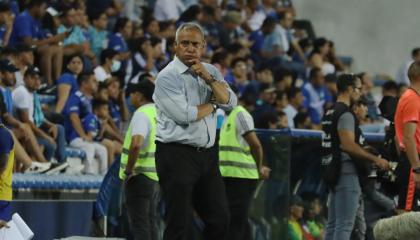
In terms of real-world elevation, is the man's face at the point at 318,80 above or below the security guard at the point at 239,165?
above

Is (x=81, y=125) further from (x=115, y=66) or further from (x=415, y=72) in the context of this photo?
(x=415, y=72)

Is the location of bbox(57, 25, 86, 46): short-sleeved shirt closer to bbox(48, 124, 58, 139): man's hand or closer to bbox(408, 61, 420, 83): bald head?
bbox(48, 124, 58, 139): man's hand

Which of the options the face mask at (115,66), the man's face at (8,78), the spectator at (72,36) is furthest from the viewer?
the face mask at (115,66)

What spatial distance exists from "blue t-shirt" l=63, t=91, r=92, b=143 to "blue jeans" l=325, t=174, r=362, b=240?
17.7ft

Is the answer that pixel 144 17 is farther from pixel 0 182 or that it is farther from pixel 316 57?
pixel 0 182

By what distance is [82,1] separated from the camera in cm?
2006

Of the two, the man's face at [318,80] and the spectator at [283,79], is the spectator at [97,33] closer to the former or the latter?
the spectator at [283,79]

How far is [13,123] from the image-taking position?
49.0 ft

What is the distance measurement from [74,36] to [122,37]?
172 centimetres

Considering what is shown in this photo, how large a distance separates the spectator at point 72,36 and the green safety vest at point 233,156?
238 inches

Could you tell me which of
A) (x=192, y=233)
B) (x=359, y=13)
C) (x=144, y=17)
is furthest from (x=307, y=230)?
(x=359, y=13)

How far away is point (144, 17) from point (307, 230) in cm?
877

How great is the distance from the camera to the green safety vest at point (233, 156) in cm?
1275

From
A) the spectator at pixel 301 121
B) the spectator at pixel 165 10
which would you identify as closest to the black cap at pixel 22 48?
the spectator at pixel 301 121
